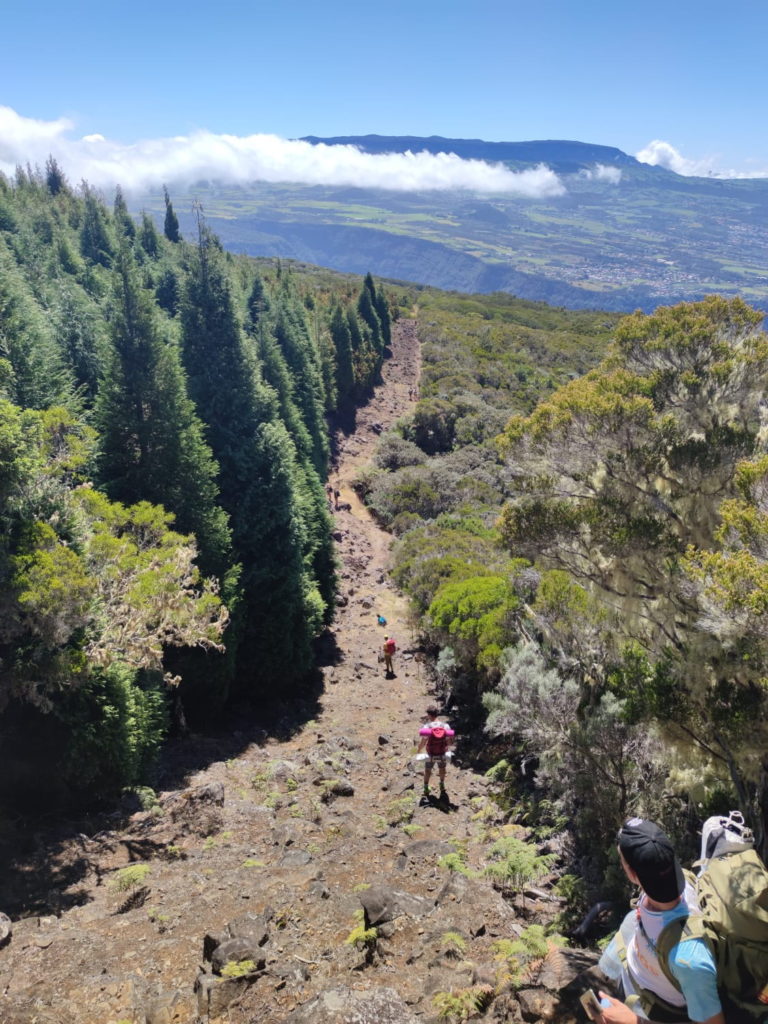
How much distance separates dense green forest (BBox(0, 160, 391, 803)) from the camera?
962 centimetres

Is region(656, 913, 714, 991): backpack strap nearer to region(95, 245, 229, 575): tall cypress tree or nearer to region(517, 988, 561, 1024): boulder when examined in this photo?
region(517, 988, 561, 1024): boulder

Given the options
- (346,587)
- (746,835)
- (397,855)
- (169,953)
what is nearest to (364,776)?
(397,855)

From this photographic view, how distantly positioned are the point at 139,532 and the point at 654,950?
40.9 feet

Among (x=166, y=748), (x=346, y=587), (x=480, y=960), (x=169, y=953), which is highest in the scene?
(x=480, y=960)

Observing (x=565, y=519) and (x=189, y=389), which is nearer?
(x=565, y=519)

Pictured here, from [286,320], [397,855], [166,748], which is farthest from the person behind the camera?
[286,320]

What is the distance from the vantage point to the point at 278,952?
20.3ft

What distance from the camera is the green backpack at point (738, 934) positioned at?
2902 millimetres

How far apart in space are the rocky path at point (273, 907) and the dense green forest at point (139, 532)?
86.9 inches

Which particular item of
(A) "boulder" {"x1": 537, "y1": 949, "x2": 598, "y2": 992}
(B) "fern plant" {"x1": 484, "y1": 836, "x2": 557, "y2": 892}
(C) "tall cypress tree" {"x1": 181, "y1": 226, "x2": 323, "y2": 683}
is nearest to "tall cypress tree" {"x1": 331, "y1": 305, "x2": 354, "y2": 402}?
(C) "tall cypress tree" {"x1": 181, "y1": 226, "x2": 323, "y2": 683}

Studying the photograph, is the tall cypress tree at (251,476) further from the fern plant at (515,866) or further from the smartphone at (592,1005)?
the smartphone at (592,1005)

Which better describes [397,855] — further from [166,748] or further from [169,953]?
[166,748]

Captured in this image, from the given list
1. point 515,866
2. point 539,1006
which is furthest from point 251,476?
point 539,1006

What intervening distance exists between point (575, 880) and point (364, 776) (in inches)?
237
